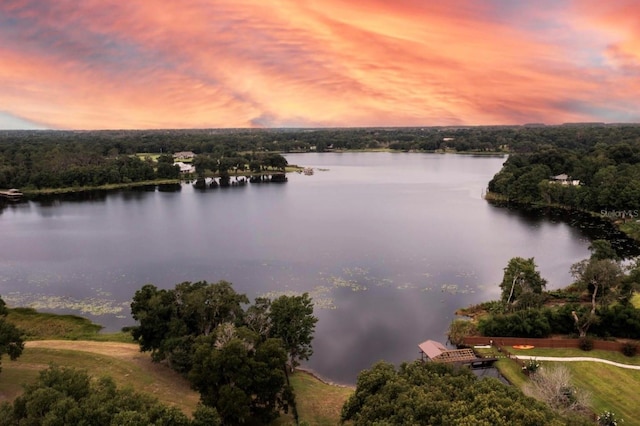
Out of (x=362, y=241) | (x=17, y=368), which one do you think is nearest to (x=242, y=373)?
(x=17, y=368)

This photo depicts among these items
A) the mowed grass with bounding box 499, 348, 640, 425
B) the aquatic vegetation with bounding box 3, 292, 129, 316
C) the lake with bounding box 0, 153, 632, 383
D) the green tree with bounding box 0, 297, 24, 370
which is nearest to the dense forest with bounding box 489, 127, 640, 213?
the lake with bounding box 0, 153, 632, 383

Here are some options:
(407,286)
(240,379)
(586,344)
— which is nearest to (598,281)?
(586,344)

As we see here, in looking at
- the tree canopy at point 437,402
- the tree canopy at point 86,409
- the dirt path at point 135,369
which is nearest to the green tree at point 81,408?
the tree canopy at point 86,409

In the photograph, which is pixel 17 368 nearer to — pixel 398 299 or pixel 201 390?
pixel 201 390

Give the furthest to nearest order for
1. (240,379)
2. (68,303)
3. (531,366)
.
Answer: (68,303)
(531,366)
(240,379)

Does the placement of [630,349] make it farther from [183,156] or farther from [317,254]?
[183,156]

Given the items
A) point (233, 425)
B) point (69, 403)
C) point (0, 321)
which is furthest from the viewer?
point (0, 321)
